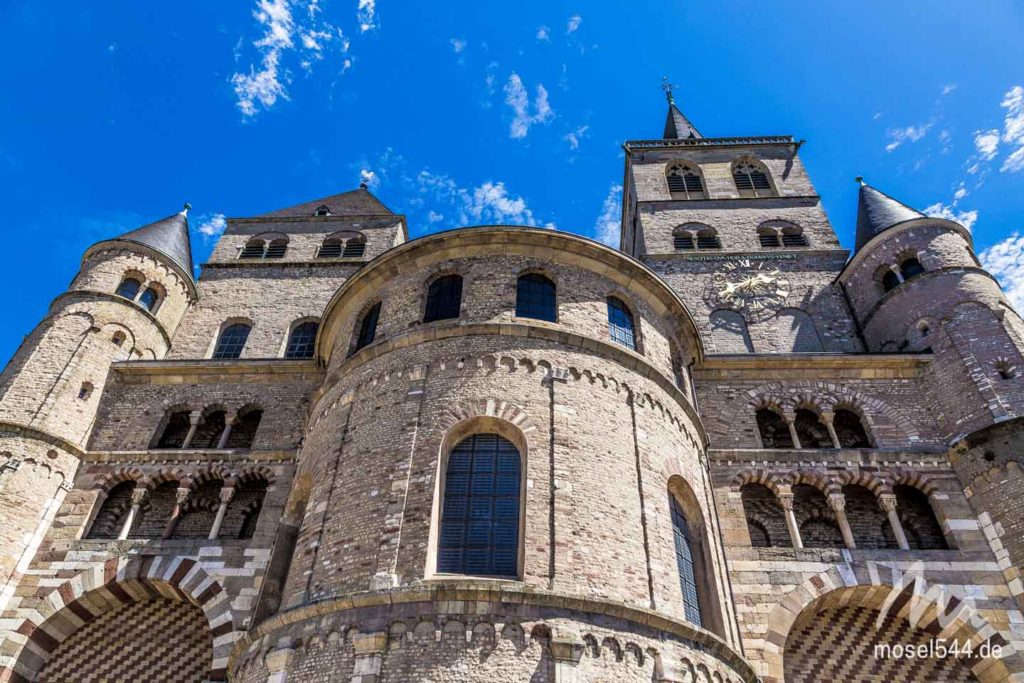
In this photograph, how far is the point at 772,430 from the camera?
58.2 ft

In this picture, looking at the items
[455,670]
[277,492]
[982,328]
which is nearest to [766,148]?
[982,328]

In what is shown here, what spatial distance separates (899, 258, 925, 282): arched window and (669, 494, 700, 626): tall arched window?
39.9ft

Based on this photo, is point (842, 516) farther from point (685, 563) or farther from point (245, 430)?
point (245, 430)

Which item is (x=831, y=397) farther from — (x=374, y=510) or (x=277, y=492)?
(x=277, y=492)

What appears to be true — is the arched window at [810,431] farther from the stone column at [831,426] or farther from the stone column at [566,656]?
the stone column at [566,656]

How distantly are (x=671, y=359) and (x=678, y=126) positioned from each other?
27308 mm

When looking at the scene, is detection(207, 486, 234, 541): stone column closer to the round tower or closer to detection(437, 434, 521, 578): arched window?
the round tower

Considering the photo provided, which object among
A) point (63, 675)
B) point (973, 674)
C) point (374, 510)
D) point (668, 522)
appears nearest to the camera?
point (374, 510)

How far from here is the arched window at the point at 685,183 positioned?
31375 millimetres

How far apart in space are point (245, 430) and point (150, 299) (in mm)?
6852

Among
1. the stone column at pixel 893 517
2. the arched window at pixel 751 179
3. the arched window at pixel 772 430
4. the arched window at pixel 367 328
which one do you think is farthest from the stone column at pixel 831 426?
the arched window at pixel 751 179

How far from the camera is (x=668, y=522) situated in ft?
40.8

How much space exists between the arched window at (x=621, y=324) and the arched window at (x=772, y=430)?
14.4ft

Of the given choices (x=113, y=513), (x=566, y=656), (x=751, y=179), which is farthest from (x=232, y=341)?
(x=751, y=179)
